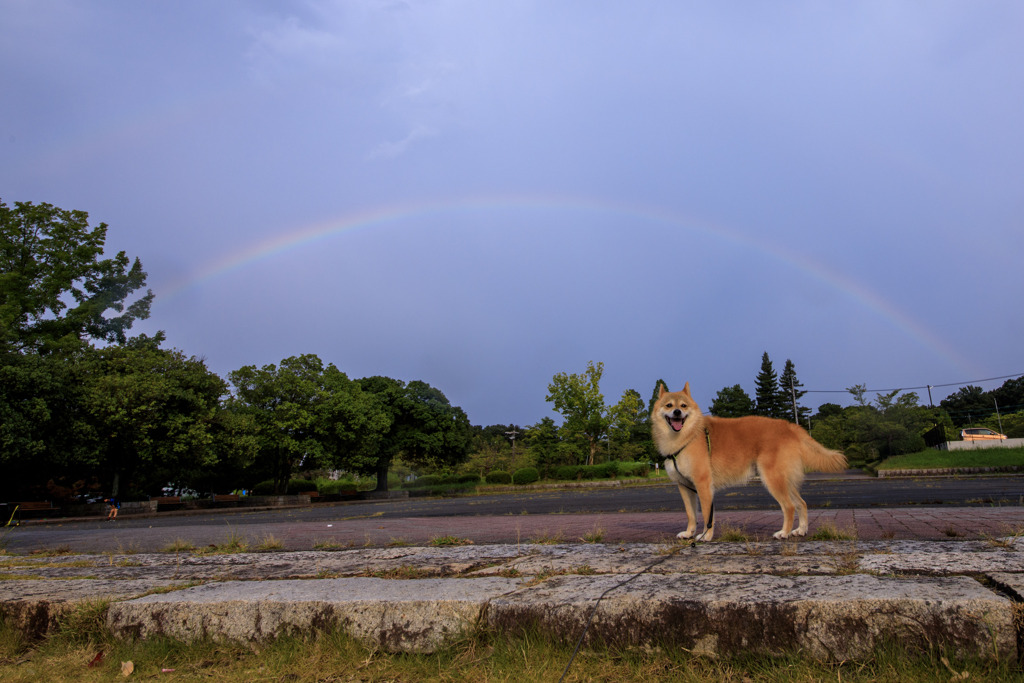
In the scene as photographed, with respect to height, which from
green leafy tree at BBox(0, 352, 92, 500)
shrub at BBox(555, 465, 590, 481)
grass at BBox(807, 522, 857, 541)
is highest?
green leafy tree at BBox(0, 352, 92, 500)

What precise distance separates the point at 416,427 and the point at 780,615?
39487mm

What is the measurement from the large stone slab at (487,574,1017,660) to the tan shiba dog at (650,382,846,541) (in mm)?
1881

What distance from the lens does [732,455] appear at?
457 centimetres

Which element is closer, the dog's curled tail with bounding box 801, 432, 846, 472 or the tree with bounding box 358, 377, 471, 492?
the dog's curled tail with bounding box 801, 432, 846, 472

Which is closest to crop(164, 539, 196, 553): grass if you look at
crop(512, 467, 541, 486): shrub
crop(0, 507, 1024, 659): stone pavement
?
crop(0, 507, 1024, 659): stone pavement

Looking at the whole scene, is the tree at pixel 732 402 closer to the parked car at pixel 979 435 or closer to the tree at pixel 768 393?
the tree at pixel 768 393

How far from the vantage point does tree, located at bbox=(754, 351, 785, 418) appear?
250 ft

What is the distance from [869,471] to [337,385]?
30.1 m

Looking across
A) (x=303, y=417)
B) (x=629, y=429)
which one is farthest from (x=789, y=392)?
(x=303, y=417)

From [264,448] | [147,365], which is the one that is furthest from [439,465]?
[147,365]

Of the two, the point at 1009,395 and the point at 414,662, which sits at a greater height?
the point at 1009,395

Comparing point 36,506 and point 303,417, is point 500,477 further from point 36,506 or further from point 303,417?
point 36,506

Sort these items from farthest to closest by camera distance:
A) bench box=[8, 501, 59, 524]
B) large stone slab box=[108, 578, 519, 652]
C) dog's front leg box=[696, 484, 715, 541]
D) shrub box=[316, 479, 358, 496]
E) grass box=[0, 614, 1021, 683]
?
shrub box=[316, 479, 358, 496] → bench box=[8, 501, 59, 524] → dog's front leg box=[696, 484, 715, 541] → large stone slab box=[108, 578, 519, 652] → grass box=[0, 614, 1021, 683]

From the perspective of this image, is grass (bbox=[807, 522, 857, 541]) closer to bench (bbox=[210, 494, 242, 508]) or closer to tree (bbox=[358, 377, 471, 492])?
bench (bbox=[210, 494, 242, 508])
